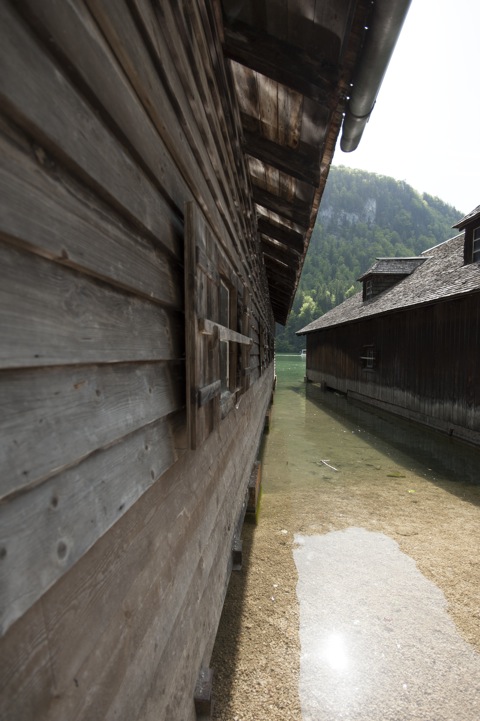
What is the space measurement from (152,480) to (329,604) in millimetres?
3375

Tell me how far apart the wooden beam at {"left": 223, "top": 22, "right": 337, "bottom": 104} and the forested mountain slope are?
96050 millimetres

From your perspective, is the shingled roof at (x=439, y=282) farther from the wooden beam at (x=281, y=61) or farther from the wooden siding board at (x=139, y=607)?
the wooden siding board at (x=139, y=607)

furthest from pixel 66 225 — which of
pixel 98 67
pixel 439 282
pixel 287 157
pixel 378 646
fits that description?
pixel 439 282

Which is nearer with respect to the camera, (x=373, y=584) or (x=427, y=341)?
(x=373, y=584)

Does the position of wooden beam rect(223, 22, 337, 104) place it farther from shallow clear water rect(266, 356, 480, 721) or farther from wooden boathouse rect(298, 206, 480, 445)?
wooden boathouse rect(298, 206, 480, 445)

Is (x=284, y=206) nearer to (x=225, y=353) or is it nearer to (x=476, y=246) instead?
(x=225, y=353)

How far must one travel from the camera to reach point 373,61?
228 centimetres

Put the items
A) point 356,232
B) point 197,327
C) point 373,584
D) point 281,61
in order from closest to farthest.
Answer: point 197,327
point 281,61
point 373,584
point 356,232

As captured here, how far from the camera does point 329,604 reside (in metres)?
3.81

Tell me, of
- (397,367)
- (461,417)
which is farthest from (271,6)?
(397,367)

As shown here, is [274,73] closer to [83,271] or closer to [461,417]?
[83,271]

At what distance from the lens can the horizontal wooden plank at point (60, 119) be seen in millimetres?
698

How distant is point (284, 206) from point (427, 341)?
955 centimetres

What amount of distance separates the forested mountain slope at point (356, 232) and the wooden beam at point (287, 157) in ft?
311
